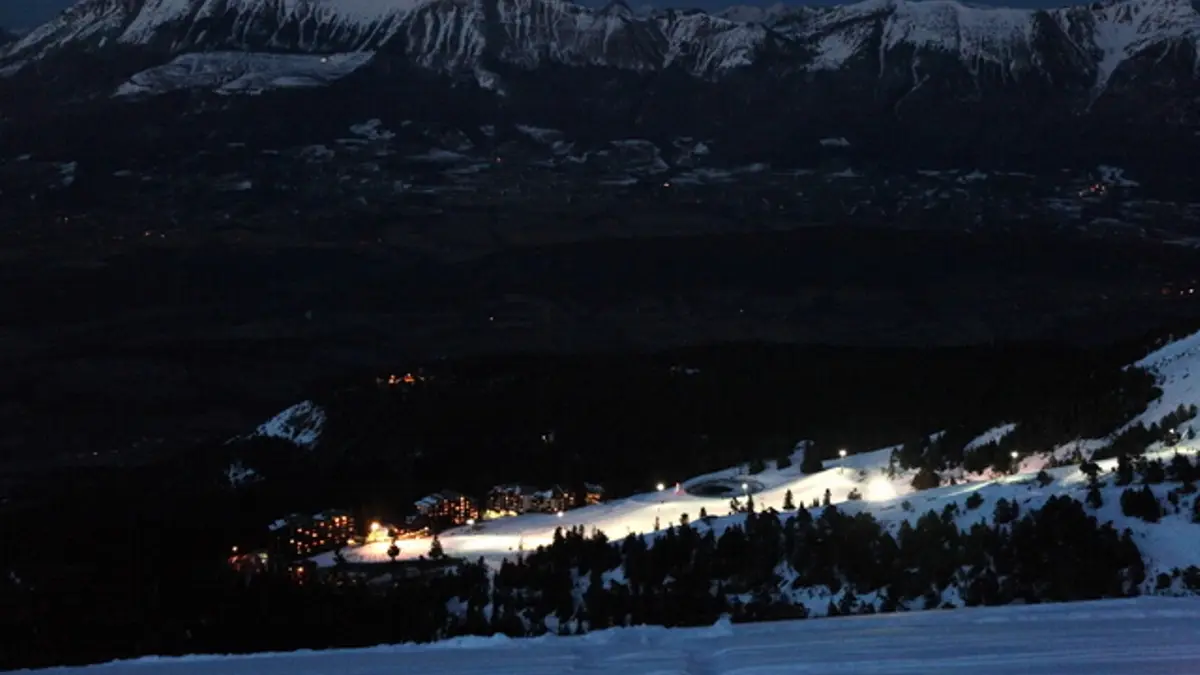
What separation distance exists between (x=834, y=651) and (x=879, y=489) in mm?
20180

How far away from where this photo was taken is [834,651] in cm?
832

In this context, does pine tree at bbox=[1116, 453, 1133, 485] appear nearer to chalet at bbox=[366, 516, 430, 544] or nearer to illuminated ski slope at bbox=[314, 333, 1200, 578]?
illuminated ski slope at bbox=[314, 333, 1200, 578]

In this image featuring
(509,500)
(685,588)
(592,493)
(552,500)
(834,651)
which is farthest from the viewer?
(592,493)

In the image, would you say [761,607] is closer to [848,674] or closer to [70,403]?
[848,674]

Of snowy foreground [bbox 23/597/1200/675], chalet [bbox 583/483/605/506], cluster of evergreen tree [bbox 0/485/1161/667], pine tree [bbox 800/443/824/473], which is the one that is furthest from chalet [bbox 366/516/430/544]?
snowy foreground [bbox 23/597/1200/675]

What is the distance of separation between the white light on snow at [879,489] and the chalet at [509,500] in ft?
73.4

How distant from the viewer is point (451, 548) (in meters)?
30.8

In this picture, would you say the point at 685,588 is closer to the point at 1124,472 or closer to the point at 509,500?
the point at 1124,472

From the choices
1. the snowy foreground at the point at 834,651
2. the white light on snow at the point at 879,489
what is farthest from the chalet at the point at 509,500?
the snowy foreground at the point at 834,651

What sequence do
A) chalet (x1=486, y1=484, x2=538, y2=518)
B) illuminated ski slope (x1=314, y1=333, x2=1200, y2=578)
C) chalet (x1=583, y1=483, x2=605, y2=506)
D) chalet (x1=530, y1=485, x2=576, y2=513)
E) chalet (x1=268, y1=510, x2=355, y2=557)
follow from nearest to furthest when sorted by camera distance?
illuminated ski slope (x1=314, y1=333, x2=1200, y2=578), chalet (x1=268, y1=510, x2=355, y2=557), chalet (x1=530, y1=485, x2=576, y2=513), chalet (x1=583, y1=483, x2=605, y2=506), chalet (x1=486, y1=484, x2=538, y2=518)

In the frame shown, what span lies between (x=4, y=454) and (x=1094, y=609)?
8837 centimetres

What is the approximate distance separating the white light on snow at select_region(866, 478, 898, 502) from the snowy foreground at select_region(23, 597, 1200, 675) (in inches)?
644

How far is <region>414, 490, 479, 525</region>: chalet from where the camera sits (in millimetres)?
47750

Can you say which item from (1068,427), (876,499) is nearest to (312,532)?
(876,499)
